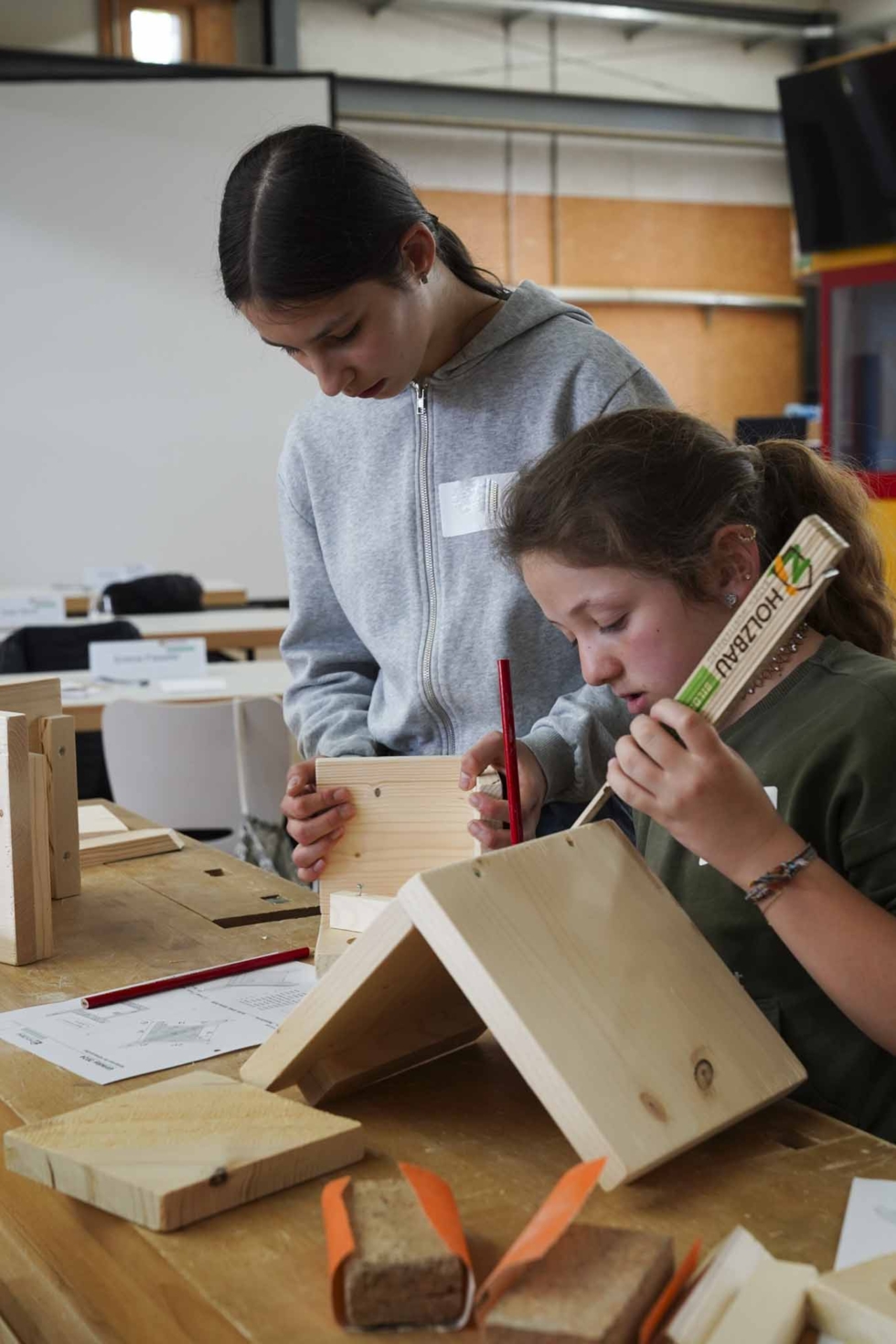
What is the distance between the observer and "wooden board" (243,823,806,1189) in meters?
0.80

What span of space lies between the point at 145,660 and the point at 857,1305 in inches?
138

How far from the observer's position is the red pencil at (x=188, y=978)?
1.21m

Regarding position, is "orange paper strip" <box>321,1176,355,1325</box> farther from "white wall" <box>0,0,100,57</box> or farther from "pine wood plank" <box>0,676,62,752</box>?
"white wall" <box>0,0,100,57</box>

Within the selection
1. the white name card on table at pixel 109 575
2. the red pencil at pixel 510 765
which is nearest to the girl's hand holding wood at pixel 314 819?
the red pencil at pixel 510 765

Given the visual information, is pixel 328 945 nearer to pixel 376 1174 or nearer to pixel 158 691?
pixel 376 1174

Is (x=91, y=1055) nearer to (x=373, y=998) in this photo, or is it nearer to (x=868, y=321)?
(x=373, y=998)

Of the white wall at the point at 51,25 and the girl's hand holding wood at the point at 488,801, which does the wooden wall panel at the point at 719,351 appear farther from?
the girl's hand holding wood at the point at 488,801

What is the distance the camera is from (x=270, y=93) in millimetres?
7254

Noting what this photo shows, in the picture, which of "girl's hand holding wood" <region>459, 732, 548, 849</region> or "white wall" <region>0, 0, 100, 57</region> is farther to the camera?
"white wall" <region>0, 0, 100, 57</region>

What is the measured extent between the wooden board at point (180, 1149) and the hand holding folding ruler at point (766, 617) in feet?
1.14

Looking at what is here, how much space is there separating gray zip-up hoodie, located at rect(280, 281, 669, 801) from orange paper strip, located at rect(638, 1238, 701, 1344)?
0.85m

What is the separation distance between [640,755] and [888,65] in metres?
6.00

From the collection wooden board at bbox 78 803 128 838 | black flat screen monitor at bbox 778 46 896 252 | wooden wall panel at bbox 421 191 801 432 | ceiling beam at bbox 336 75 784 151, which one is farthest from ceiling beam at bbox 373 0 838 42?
wooden board at bbox 78 803 128 838

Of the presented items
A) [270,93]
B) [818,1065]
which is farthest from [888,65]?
[818,1065]
